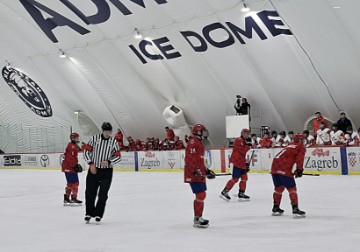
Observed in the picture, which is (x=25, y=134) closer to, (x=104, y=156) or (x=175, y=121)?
(x=175, y=121)

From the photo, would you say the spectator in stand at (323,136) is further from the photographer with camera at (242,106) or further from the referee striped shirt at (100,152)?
the referee striped shirt at (100,152)

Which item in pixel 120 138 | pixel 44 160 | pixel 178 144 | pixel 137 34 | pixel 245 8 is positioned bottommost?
pixel 44 160

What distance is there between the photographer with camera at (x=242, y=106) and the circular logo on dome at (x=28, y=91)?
1521 cm

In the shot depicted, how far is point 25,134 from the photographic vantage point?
38.2 m

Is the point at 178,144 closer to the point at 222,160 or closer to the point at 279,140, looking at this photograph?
the point at 222,160

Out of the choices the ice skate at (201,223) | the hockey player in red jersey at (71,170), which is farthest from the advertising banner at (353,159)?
the ice skate at (201,223)

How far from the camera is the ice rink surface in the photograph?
7.41 metres

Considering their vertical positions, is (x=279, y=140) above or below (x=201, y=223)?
above

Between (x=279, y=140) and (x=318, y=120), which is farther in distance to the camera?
(x=279, y=140)

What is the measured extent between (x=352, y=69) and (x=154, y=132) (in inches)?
506

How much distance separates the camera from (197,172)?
9.01 metres

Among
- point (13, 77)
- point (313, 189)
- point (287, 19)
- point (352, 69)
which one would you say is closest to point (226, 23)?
point (287, 19)

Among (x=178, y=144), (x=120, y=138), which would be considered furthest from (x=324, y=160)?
(x=120, y=138)

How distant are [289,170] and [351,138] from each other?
36.1ft
